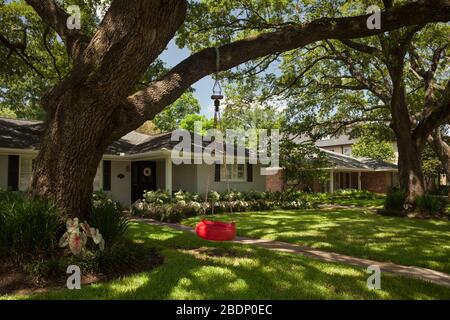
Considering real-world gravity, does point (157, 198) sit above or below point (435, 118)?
below

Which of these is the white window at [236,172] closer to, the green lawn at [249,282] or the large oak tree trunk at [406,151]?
the large oak tree trunk at [406,151]

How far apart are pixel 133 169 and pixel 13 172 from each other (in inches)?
219

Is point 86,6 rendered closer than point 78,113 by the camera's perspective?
No

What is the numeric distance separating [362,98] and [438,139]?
546cm

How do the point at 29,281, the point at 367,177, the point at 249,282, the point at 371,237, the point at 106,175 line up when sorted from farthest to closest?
the point at 367,177 → the point at 106,175 → the point at 371,237 → the point at 249,282 → the point at 29,281

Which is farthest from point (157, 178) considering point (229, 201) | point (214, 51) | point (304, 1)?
point (214, 51)

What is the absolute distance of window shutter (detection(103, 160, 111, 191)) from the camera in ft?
59.7

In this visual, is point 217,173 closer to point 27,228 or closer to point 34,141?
point 34,141

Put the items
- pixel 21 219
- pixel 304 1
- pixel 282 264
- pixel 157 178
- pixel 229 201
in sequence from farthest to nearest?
pixel 157 178, pixel 229 201, pixel 304 1, pixel 282 264, pixel 21 219

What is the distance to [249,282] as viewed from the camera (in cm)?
566

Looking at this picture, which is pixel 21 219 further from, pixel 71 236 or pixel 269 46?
pixel 269 46

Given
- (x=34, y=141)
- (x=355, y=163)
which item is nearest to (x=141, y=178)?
(x=34, y=141)

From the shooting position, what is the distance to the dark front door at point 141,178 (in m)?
19.5

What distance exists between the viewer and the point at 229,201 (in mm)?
18000
